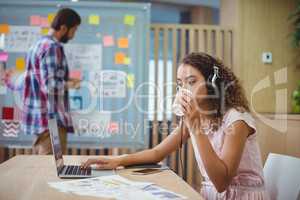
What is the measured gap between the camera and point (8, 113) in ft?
11.2

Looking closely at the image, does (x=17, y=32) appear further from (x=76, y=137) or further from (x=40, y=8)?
(x=76, y=137)

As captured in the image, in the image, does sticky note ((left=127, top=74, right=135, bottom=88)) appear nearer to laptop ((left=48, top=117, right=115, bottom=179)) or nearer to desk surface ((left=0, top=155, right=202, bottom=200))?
desk surface ((left=0, top=155, right=202, bottom=200))

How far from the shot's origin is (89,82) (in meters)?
3.49

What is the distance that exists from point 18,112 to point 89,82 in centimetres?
69

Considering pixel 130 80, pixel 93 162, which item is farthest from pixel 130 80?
pixel 93 162

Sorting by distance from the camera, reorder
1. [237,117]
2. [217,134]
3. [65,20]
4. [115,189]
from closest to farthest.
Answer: [115,189]
[237,117]
[217,134]
[65,20]

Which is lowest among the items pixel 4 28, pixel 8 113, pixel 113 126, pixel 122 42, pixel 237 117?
pixel 113 126

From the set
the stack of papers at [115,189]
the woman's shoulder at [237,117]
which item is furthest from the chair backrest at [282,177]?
the stack of papers at [115,189]

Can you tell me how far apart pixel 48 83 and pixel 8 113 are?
0.85 meters

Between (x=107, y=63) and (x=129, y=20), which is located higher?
(x=129, y=20)

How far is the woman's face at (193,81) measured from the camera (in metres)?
1.55

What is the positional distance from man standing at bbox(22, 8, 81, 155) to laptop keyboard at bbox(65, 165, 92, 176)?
1.16 metres

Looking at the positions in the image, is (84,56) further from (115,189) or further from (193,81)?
(115,189)

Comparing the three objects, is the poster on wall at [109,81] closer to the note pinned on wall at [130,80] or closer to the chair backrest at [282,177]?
the note pinned on wall at [130,80]
